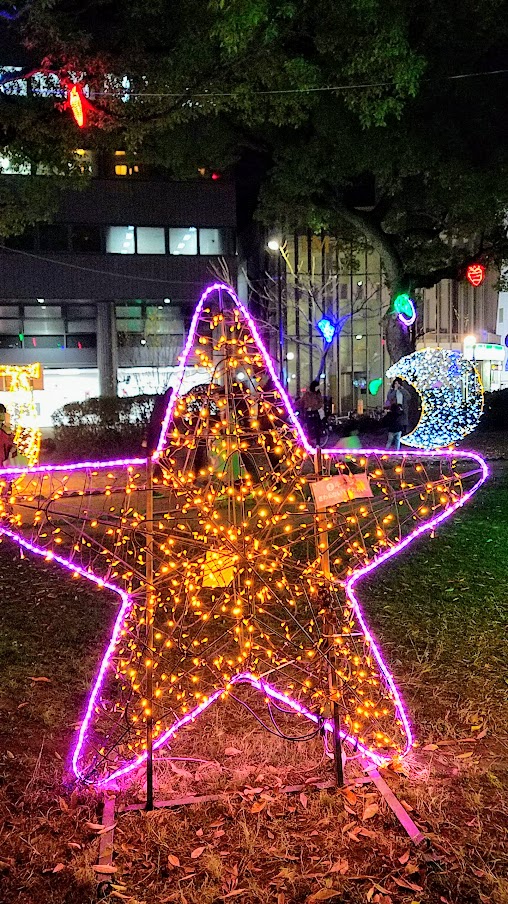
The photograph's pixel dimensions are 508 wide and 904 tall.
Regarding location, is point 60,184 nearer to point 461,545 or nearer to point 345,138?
point 345,138

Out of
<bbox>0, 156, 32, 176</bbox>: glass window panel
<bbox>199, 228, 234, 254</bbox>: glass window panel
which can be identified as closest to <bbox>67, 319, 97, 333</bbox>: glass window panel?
<bbox>199, 228, 234, 254</bbox>: glass window panel

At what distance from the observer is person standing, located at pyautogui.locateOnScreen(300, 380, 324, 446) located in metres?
15.4

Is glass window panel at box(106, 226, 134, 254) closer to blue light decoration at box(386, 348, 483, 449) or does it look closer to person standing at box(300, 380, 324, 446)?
person standing at box(300, 380, 324, 446)

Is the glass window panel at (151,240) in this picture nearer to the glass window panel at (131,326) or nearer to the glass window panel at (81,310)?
the glass window panel at (131,326)

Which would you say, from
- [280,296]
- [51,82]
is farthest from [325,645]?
[280,296]

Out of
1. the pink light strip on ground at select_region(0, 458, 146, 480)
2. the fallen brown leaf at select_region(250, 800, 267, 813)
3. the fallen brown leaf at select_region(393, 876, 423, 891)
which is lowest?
the fallen brown leaf at select_region(393, 876, 423, 891)

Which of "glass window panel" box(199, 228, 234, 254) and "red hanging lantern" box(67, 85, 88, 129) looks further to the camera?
"glass window panel" box(199, 228, 234, 254)

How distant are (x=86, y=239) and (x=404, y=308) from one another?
15.6 m

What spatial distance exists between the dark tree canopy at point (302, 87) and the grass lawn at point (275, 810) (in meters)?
8.25

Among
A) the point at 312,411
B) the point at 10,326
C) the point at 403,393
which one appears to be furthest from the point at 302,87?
the point at 10,326

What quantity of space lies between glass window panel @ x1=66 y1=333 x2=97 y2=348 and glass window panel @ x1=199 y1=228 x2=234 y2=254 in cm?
565

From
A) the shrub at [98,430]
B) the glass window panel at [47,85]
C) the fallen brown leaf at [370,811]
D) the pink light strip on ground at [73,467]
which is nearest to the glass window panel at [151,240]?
the shrub at [98,430]

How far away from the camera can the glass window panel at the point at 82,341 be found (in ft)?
99.7

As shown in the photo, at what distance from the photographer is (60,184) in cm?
1429
